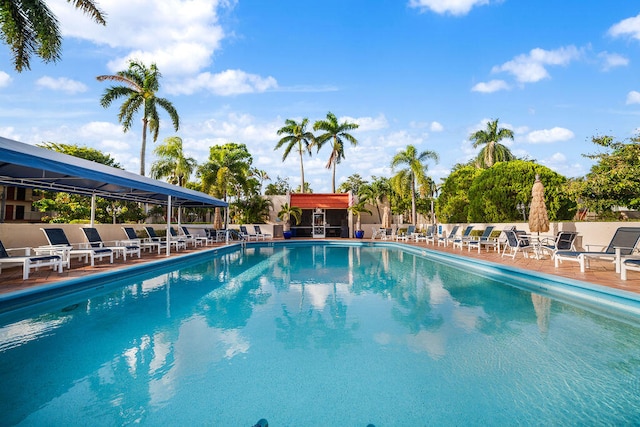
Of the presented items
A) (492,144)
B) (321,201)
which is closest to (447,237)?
(321,201)

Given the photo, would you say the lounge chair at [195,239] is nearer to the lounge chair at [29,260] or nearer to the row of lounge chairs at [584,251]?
the lounge chair at [29,260]

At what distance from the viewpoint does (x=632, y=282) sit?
610 cm

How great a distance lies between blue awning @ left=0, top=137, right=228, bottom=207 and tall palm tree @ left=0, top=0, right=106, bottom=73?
299 centimetres

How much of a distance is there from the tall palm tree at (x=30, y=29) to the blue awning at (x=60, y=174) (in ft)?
9.80

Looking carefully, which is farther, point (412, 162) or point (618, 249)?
point (412, 162)

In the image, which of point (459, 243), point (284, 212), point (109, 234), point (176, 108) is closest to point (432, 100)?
point (459, 243)

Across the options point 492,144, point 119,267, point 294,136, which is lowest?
point 119,267

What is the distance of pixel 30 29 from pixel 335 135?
1996cm

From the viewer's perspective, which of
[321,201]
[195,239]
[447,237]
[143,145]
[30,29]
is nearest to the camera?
[30,29]

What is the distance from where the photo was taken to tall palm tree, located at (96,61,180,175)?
59.2 ft

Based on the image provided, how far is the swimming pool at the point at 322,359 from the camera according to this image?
2475 mm

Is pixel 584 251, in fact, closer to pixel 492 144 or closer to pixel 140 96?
pixel 140 96

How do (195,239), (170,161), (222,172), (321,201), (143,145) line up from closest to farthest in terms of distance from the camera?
(195,239) < (143,145) < (222,172) < (321,201) < (170,161)

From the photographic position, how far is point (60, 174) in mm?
8305
